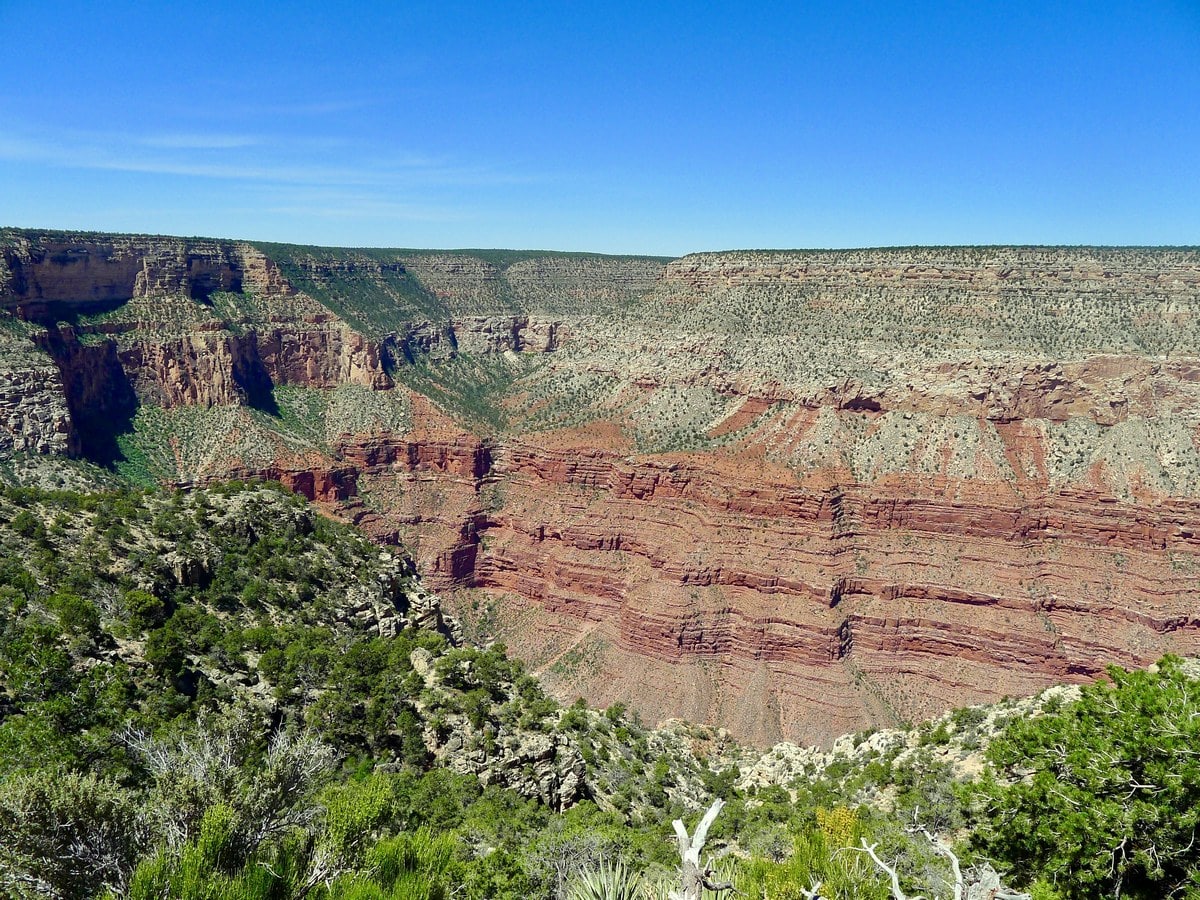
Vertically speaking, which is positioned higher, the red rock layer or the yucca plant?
the yucca plant

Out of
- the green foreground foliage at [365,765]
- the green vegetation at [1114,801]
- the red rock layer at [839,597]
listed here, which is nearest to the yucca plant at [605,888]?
the green foreground foliage at [365,765]

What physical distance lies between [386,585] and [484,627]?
3452cm

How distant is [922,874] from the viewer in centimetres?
2302

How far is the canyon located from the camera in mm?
68188

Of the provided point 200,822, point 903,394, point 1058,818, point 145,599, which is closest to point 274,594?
point 145,599

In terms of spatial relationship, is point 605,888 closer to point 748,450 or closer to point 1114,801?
point 1114,801

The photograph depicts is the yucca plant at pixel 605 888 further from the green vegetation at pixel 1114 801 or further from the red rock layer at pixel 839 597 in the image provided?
the red rock layer at pixel 839 597

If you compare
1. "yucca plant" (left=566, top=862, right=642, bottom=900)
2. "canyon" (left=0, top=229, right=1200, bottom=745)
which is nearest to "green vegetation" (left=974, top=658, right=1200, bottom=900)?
"yucca plant" (left=566, top=862, right=642, bottom=900)

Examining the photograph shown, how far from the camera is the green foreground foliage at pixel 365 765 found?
1523cm

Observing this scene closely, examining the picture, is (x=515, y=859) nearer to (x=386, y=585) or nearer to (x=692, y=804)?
(x=692, y=804)

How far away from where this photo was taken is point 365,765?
30.7 meters

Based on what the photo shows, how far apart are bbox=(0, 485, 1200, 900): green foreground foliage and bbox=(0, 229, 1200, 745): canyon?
18039 millimetres

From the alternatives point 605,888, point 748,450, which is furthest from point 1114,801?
point 748,450

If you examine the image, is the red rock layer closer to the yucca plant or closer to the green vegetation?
the green vegetation
